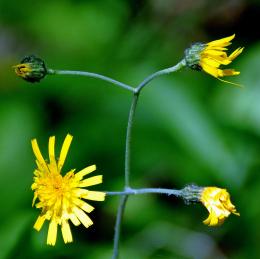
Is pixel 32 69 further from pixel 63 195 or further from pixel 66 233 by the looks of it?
pixel 66 233

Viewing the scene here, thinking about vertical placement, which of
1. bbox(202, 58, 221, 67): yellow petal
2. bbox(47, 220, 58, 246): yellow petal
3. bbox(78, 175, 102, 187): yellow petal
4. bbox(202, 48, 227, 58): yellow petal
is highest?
bbox(202, 48, 227, 58): yellow petal

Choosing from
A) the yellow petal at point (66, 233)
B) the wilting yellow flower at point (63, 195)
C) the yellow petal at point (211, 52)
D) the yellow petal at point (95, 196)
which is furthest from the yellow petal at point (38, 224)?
the yellow petal at point (211, 52)

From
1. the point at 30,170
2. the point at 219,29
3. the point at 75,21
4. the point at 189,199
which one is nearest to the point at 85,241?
the point at 30,170

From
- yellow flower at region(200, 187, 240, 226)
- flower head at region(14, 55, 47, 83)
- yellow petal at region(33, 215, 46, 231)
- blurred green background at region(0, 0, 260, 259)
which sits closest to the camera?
yellow flower at region(200, 187, 240, 226)

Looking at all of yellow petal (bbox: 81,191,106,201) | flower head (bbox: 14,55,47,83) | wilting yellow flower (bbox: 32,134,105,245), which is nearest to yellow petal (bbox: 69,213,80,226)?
wilting yellow flower (bbox: 32,134,105,245)

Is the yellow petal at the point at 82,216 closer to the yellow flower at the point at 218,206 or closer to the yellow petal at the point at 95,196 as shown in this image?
the yellow petal at the point at 95,196

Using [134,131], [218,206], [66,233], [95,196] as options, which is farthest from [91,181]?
[134,131]

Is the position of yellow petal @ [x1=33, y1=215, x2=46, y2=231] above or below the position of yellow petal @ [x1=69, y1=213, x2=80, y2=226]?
below

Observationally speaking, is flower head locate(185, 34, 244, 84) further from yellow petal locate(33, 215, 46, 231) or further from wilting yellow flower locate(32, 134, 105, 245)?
yellow petal locate(33, 215, 46, 231)

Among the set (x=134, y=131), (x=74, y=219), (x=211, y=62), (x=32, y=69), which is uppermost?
(x=134, y=131)

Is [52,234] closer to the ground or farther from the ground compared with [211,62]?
closer to the ground
